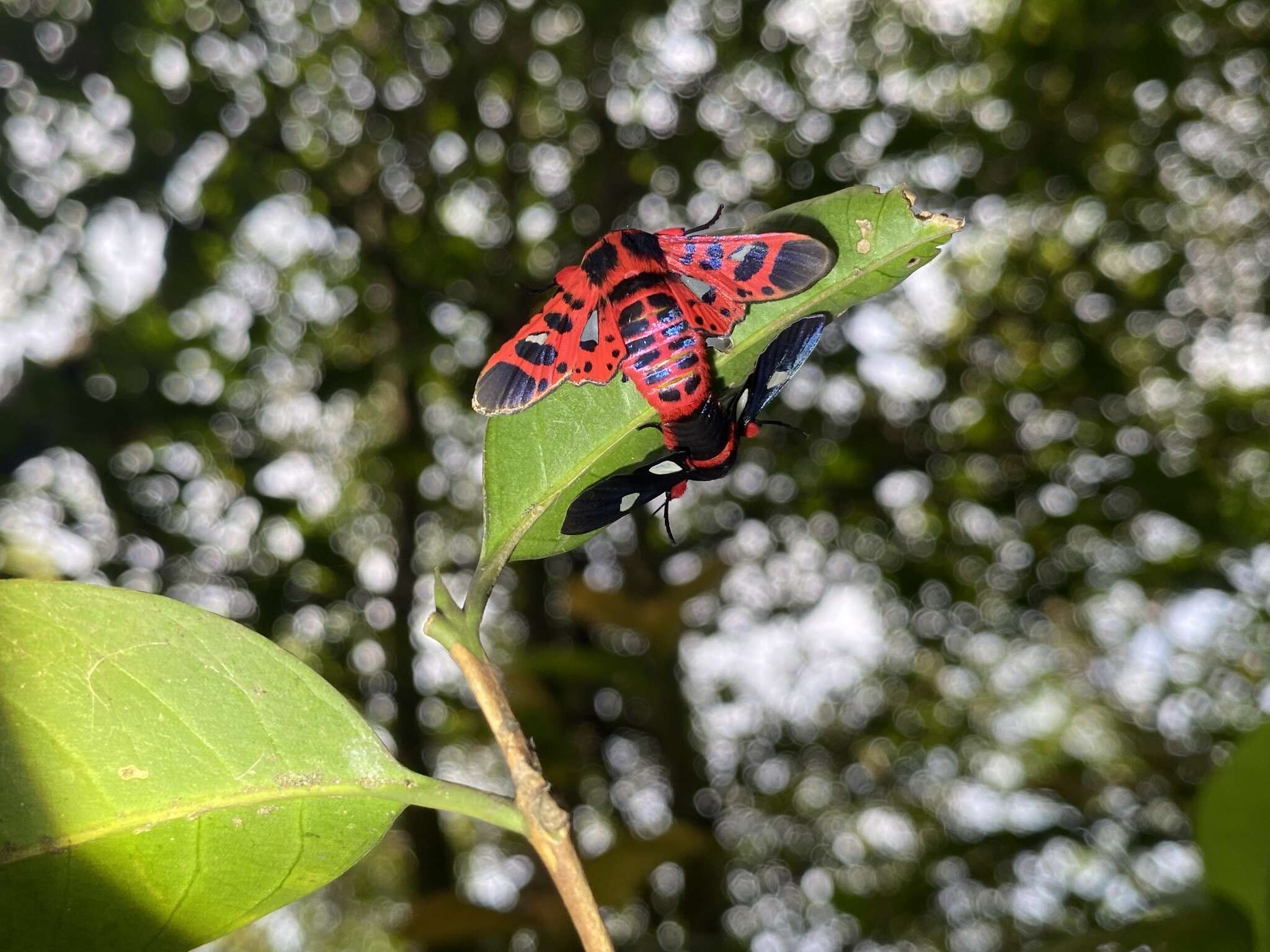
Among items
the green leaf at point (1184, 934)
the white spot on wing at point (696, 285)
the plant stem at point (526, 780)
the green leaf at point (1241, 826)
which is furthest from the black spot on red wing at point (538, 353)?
the green leaf at point (1241, 826)

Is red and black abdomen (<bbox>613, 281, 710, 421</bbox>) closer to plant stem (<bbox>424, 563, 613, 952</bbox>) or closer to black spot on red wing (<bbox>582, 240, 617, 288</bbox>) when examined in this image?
black spot on red wing (<bbox>582, 240, 617, 288</bbox>)

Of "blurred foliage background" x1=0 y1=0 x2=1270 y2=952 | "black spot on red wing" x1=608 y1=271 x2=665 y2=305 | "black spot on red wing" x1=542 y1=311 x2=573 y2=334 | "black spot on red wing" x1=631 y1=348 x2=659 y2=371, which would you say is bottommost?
"blurred foliage background" x1=0 y1=0 x2=1270 y2=952

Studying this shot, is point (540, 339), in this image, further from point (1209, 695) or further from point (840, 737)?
point (1209, 695)

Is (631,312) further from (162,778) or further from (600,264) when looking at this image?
(162,778)

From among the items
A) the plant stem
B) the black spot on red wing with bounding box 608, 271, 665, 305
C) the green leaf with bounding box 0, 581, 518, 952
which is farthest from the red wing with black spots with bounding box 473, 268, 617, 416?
the green leaf with bounding box 0, 581, 518, 952

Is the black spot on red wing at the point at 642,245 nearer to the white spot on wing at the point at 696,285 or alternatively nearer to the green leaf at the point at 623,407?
the white spot on wing at the point at 696,285

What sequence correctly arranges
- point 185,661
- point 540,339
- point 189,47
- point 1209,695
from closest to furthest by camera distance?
1. point 185,661
2. point 540,339
3. point 189,47
4. point 1209,695

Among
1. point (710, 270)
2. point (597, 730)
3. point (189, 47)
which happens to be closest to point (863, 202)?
point (710, 270)
